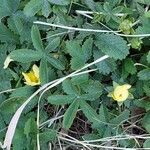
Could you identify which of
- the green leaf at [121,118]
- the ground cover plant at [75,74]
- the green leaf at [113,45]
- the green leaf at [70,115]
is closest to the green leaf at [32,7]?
the ground cover plant at [75,74]

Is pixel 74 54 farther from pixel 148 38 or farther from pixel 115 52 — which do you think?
pixel 148 38

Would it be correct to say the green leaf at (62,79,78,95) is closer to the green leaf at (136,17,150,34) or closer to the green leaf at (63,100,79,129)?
the green leaf at (63,100,79,129)

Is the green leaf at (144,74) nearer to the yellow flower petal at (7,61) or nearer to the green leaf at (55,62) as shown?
the green leaf at (55,62)

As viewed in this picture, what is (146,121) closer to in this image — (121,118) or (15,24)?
(121,118)

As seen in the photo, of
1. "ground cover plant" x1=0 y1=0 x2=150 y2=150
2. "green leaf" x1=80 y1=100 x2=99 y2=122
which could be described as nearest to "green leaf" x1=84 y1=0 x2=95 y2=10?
"ground cover plant" x1=0 y1=0 x2=150 y2=150

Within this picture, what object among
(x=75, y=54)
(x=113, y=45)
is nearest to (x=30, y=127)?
(x=75, y=54)
